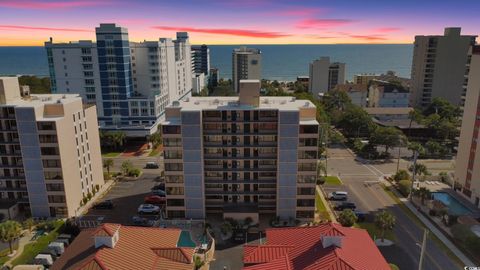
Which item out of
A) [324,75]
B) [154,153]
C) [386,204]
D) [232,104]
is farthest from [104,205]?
[324,75]

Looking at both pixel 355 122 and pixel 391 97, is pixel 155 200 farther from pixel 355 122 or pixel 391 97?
pixel 391 97

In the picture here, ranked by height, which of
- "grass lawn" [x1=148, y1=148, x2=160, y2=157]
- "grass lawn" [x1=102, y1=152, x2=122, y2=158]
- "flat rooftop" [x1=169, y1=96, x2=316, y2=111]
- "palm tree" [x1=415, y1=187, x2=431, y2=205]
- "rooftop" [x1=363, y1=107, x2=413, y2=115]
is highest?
"flat rooftop" [x1=169, y1=96, x2=316, y2=111]

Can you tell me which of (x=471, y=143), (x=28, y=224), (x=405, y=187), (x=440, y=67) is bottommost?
(x=28, y=224)

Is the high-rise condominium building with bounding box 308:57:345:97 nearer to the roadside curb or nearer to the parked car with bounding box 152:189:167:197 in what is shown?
the roadside curb

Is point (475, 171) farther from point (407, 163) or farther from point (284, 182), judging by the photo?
point (284, 182)

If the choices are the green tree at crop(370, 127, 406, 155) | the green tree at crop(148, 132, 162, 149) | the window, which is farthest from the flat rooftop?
the green tree at crop(148, 132, 162, 149)

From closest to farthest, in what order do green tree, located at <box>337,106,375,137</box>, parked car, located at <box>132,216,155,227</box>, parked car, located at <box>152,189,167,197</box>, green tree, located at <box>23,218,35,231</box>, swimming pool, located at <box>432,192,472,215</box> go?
green tree, located at <box>23,218,35,231</box> < parked car, located at <box>132,216,155,227</box> < swimming pool, located at <box>432,192,472,215</box> < parked car, located at <box>152,189,167,197</box> < green tree, located at <box>337,106,375,137</box>

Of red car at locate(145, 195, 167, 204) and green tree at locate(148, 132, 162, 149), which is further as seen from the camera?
green tree at locate(148, 132, 162, 149)
